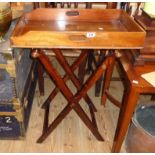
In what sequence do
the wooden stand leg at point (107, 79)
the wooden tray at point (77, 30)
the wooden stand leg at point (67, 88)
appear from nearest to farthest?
the wooden tray at point (77, 30) → the wooden stand leg at point (67, 88) → the wooden stand leg at point (107, 79)

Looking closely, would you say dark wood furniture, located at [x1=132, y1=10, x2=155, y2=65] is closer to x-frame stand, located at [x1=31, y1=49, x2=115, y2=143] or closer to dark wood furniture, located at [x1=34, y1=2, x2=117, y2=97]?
x-frame stand, located at [x1=31, y1=49, x2=115, y2=143]

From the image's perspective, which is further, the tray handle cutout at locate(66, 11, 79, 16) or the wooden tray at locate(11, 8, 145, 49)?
the tray handle cutout at locate(66, 11, 79, 16)

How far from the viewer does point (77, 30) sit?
1.13 m

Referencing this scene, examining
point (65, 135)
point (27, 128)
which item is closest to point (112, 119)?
point (65, 135)

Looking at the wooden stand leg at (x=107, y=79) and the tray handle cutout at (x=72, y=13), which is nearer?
the tray handle cutout at (x=72, y=13)

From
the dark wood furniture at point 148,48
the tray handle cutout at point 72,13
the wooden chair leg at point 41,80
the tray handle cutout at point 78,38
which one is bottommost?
the wooden chair leg at point 41,80

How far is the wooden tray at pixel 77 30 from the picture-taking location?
95 centimetres

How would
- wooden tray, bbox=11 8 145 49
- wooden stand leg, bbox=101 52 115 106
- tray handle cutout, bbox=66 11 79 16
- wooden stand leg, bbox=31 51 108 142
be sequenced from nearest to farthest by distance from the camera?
1. wooden tray, bbox=11 8 145 49
2. wooden stand leg, bbox=31 51 108 142
3. tray handle cutout, bbox=66 11 79 16
4. wooden stand leg, bbox=101 52 115 106

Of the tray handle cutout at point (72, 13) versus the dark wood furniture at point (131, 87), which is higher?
the tray handle cutout at point (72, 13)

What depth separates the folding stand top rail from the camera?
96 cm

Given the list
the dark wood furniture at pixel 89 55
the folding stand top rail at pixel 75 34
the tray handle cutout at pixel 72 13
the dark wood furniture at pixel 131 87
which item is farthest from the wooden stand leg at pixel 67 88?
the dark wood furniture at pixel 89 55

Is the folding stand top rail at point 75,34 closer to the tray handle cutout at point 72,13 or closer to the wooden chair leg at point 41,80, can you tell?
the tray handle cutout at point 72,13

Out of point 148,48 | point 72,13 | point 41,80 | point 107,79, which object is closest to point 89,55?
point 107,79

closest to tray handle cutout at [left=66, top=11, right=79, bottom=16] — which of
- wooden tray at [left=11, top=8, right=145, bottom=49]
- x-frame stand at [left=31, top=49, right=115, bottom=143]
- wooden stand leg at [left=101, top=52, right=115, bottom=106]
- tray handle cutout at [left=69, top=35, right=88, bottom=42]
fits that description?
wooden tray at [left=11, top=8, right=145, bottom=49]
